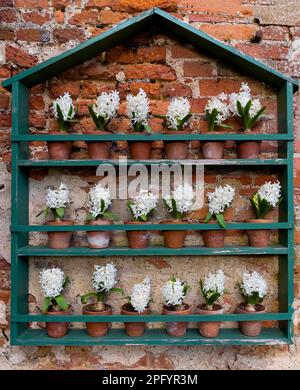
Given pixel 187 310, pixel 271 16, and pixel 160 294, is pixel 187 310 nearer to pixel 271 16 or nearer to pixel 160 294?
pixel 160 294

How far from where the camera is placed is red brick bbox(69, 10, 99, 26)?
6.05 feet

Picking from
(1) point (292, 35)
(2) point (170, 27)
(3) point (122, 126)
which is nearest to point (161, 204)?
(3) point (122, 126)

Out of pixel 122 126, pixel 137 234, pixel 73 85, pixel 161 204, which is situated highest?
pixel 73 85

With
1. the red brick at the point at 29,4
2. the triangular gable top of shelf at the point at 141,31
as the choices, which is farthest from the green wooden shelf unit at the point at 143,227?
the red brick at the point at 29,4

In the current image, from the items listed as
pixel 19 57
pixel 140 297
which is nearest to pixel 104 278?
pixel 140 297

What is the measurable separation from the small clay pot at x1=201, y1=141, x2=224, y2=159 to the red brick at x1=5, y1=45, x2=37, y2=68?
927mm

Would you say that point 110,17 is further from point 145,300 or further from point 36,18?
point 145,300

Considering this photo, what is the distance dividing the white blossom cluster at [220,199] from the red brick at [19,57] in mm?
1074

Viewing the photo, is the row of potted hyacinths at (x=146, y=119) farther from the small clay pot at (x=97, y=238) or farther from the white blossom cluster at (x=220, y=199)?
the small clay pot at (x=97, y=238)

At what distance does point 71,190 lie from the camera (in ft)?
5.92

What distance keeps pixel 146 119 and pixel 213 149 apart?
0.33m

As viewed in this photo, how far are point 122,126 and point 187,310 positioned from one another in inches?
35.4

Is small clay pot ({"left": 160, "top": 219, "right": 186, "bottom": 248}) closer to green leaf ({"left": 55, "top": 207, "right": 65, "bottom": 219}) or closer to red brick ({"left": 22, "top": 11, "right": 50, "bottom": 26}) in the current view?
green leaf ({"left": 55, "top": 207, "right": 65, "bottom": 219})

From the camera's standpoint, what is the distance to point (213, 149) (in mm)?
1684
